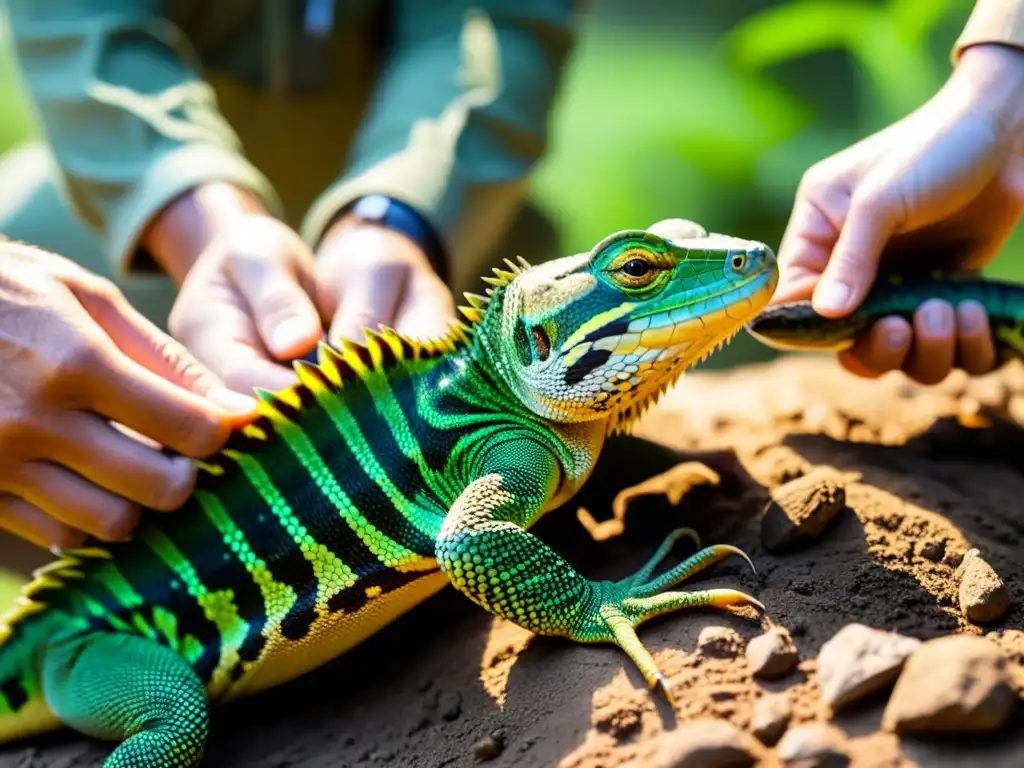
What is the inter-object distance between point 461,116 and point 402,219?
0.68 m

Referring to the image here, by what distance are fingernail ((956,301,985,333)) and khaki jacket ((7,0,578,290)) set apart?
5.85 feet

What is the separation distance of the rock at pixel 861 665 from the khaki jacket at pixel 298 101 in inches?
89.1

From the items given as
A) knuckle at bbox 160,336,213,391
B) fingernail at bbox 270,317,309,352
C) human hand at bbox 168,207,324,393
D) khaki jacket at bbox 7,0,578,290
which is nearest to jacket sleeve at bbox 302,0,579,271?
khaki jacket at bbox 7,0,578,290

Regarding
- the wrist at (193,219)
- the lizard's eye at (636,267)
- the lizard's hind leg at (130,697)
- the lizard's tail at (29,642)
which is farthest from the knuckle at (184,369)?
the lizard's eye at (636,267)

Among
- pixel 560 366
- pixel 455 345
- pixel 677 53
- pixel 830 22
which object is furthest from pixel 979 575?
pixel 677 53

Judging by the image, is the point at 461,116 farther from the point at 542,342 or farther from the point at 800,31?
the point at 800,31

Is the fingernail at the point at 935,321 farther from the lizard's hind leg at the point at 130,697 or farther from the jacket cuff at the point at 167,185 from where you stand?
the jacket cuff at the point at 167,185

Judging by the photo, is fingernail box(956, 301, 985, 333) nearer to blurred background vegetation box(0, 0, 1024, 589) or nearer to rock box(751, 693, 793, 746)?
rock box(751, 693, 793, 746)

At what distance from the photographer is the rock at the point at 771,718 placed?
5.22ft

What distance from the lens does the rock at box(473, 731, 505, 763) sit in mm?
1870

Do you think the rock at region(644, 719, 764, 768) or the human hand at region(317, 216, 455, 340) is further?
the human hand at region(317, 216, 455, 340)

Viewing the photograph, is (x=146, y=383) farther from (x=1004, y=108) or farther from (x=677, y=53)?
(x=677, y=53)

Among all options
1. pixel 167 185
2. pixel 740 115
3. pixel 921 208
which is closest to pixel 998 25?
pixel 921 208

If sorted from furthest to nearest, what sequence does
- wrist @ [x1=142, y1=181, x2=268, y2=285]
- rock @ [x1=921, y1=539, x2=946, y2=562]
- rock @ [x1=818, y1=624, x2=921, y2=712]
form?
wrist @ [x1=142, y1=181, x2=268, y2=285] → rock @ [x1=921, y1=539, x2=946, y2=562] → rock @ [x1=818, y1=624, x2=921, y2=712]
